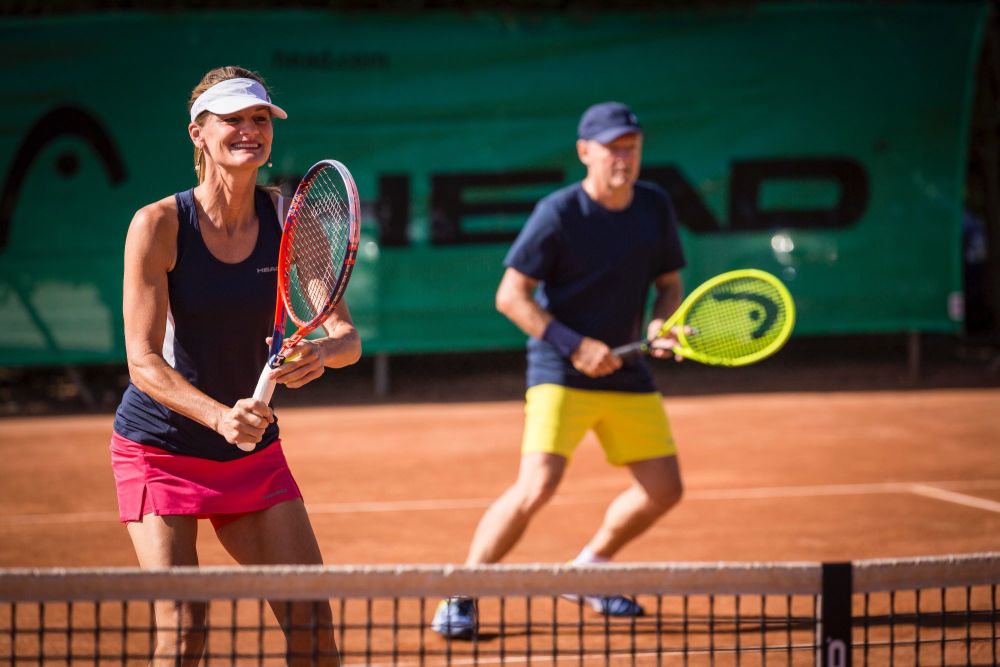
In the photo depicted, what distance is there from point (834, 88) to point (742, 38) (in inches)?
35.6

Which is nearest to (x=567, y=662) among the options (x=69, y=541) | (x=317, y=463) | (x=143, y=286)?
(x=143, y=286)

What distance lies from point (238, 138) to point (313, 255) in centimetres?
37

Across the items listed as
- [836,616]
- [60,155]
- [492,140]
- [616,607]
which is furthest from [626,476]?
[60,155]

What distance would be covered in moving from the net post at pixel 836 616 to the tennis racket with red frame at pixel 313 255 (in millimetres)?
1190

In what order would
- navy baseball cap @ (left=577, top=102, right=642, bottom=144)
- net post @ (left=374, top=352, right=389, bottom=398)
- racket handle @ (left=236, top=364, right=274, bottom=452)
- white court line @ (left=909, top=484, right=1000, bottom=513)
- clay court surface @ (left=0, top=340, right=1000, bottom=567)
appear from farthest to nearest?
net post @ (left=374, top=352, right=389, bottom=398) < white court line @ (left=909, top=484, right=1000, bottom=513) < clay court surface @ (left=0, top=340, right=1000, bottom=567) < navy baseball cap @ (left=577, top=102, right=642, bottom=144) < racket handle @ (left=236, top=364, right=274, bottom=452)

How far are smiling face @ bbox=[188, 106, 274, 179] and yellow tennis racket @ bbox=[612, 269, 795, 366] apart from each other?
1919mm

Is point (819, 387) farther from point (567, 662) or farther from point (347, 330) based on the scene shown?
point (347, 330)

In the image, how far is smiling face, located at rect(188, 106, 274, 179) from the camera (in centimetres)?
277

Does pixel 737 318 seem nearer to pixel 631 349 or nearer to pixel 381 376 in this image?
pixel 631 349

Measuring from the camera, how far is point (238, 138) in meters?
2.78

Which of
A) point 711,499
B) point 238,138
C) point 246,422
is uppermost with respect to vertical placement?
point 238,138

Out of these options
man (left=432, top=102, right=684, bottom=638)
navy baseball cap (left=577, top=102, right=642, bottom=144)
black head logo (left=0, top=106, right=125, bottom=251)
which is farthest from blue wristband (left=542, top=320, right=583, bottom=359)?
black head logo (left=0, top=106, right=125, bottom=251)

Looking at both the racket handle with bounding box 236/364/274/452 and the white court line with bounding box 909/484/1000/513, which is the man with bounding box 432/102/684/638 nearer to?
the racket handle with bounding box 236/364/274/452

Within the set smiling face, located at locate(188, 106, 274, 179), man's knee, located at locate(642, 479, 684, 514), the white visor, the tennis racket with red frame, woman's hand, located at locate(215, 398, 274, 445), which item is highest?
the white visor
